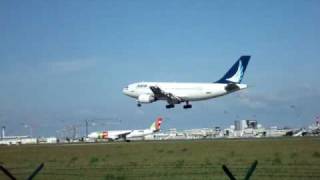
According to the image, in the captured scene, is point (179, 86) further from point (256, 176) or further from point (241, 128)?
point (241, 128)

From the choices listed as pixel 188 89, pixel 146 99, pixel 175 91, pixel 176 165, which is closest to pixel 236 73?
pixel 188 89

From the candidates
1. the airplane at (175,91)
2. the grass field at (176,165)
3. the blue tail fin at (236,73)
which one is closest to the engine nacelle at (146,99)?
the airplane at (175,91)

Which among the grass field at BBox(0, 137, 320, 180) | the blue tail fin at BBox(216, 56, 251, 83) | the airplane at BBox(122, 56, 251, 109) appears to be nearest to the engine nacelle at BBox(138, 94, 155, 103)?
the airplane at BBox(122, 56, 251, 109)

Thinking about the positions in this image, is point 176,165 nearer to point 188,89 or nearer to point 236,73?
point 188,89

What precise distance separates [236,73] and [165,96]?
1542 centimetres

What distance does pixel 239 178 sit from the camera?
2688 cm

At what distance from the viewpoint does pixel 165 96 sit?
332 ft

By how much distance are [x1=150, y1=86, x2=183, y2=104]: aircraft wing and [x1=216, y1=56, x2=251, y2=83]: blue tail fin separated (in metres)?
10.9

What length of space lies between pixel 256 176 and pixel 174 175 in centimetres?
356

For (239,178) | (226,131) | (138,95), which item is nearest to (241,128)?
(226,131)

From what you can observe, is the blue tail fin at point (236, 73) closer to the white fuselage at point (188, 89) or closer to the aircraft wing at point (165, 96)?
the white fuselage at point (188, 89)

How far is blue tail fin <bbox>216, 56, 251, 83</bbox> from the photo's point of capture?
10682cm

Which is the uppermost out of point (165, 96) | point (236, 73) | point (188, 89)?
point (236, 73)

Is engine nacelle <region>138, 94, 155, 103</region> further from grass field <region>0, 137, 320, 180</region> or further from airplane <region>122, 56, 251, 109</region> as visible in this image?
grass field <region>0, 137, 320, 180</region>
